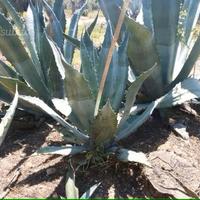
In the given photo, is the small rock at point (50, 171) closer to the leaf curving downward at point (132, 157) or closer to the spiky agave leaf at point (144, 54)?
the leaf curving downward at point (132, 157)

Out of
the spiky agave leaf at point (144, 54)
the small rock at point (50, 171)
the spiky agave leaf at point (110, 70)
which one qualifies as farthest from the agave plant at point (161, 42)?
the small rock at point (50, 171)

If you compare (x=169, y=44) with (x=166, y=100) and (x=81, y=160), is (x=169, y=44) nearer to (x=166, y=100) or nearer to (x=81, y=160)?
(x=166, y=100)

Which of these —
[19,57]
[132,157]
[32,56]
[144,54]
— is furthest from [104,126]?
[32,56]

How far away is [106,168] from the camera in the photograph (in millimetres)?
2477

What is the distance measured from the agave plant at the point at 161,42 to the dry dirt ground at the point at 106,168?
269mm

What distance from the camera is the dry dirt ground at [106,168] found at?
236 cm

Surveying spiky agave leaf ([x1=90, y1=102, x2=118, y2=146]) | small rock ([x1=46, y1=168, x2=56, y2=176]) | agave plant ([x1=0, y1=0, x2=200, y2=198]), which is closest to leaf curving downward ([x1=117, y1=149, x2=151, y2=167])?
agave plant ([x1=0, y1=0, x2=200, y2=198])

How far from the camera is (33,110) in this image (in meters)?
3.10

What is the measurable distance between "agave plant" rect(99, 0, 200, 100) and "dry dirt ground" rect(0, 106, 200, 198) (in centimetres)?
27

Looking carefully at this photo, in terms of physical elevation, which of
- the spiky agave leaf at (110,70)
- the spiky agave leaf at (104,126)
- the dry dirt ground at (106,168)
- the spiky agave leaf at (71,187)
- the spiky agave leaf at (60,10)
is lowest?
the dry dirt ground at (106,168)

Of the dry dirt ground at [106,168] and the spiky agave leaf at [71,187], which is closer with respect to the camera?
the spiky agave leaf at [71,187]

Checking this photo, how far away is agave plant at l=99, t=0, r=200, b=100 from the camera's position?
2834mm

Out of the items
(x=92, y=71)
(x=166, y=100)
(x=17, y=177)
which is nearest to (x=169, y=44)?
(x=166, y=100)

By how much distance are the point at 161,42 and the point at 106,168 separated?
3.12 ft
